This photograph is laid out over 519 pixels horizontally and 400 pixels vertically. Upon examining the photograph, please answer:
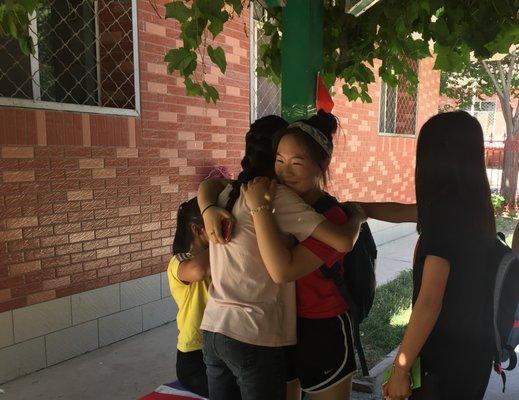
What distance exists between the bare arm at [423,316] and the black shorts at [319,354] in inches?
7.9

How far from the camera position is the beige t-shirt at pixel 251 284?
155cm

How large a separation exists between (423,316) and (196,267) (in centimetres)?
81

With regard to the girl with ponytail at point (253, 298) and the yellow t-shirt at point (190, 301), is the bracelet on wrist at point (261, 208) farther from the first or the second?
the yellow t-shirt at point (190, 301)

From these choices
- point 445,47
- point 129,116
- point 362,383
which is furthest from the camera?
point 129,116

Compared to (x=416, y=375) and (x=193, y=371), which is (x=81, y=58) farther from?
(x=416, y=375)

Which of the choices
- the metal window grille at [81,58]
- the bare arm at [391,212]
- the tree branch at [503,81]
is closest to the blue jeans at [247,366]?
the bare arm at [391,212]

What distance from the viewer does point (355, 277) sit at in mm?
1866

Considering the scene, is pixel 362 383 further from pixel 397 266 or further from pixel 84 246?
pixel 397 266

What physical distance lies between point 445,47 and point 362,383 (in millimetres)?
2149

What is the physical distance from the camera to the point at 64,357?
3.62 meters

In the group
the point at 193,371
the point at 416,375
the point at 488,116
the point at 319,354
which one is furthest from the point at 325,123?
the point at 488,116

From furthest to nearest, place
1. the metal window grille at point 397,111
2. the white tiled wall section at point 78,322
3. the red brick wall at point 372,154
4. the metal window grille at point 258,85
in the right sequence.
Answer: the metal window grille at point 397,111
the red brick wall at point 372,154
the metal window grille at point 258,85
the white tiled wall section at point 78,322

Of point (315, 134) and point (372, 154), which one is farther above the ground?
point (315, 134)

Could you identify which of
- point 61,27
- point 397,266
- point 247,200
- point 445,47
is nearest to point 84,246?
point 61,27
